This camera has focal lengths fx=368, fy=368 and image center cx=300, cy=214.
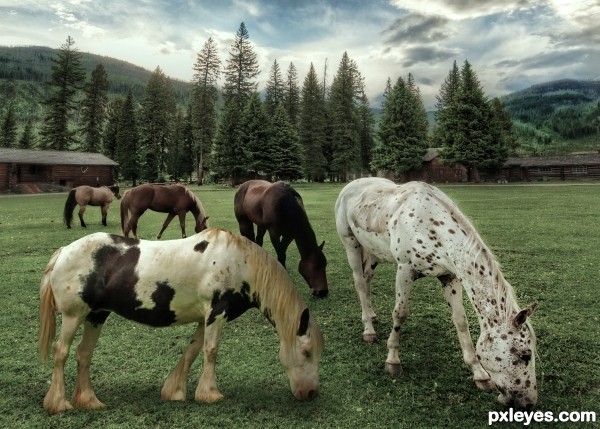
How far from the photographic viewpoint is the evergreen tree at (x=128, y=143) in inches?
2237

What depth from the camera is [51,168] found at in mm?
46719

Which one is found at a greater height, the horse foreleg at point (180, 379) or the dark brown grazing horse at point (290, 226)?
the dark brown grazing horse at point (290, 226)

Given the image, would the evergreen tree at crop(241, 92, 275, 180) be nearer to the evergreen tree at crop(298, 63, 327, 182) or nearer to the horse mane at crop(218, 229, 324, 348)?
the evergreen tree at crop(298, 63, 327, 182)

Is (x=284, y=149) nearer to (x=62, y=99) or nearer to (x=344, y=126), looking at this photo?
(x=344, y=126)

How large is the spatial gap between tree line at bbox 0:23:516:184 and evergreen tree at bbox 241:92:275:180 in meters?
0.16

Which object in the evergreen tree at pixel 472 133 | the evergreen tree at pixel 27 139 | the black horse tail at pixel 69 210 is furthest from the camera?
the evergreen tree at pixel 27 139

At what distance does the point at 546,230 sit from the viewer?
13.4 m

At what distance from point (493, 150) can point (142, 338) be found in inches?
2017

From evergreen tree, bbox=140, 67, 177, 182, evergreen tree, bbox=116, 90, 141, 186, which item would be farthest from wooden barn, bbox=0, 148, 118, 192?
evergreen tree, bbox=140, 67, 177, 182

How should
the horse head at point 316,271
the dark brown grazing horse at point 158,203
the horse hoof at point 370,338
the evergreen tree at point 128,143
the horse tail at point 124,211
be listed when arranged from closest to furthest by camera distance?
the horse hoof at point 370,338, the horse head at point 316,271, the horse tail at point 124,211, the dark brown grazing horse at point 158,203, the evergreen tree at point 128,143

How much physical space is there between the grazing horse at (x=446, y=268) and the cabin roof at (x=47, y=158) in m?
51.2

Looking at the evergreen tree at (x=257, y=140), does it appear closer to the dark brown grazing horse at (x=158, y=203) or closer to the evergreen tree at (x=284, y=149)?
the evergreen tree at (x=284, y=149)

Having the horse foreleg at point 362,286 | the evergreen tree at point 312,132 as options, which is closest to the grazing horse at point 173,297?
the horse foreleg at point 362,286

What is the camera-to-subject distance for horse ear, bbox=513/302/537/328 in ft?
10.1
